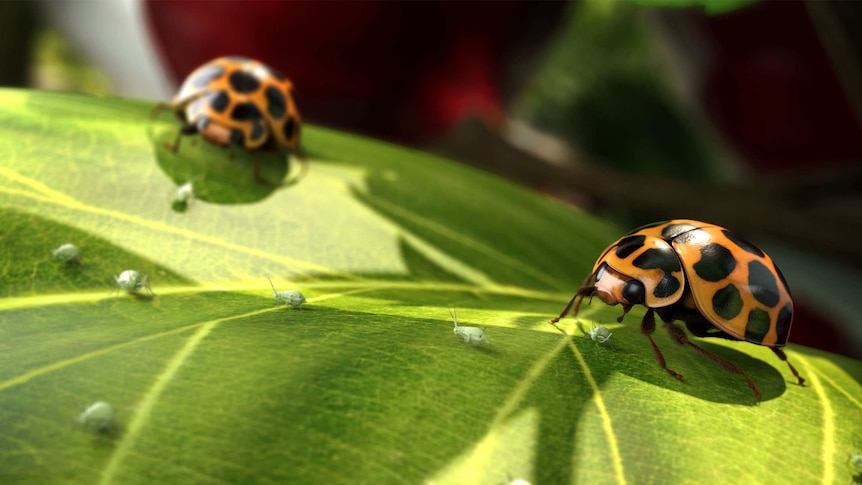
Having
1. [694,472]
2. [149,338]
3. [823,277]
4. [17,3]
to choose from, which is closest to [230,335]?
[149,338]

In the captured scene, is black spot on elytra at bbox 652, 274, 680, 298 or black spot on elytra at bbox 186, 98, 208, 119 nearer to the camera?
black spot on elytra at bbox 652, 274, 680, 298

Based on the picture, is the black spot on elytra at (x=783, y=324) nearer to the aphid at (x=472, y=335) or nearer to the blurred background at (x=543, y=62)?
the aphid at (x=472, y=335)

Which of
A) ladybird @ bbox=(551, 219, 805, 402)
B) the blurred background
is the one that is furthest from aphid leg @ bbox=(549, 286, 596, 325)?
the blurred background

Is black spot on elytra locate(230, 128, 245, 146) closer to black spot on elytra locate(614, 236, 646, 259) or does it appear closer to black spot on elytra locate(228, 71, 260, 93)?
black spot on elytra locate(228, 71, 260, 93)

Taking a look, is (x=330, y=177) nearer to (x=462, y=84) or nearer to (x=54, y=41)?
(x=462, y=84)

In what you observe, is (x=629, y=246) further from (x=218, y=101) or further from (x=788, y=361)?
(x=218, y=101)

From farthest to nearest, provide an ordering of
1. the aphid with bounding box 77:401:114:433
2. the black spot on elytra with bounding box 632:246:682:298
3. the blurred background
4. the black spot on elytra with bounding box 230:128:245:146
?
the blurred background
the black spot on elytra with bounding box 230:128:245:146
the black spot on elytra with bounding box 632:246:682:298
the aphid with bounding box 77:401:114:433
